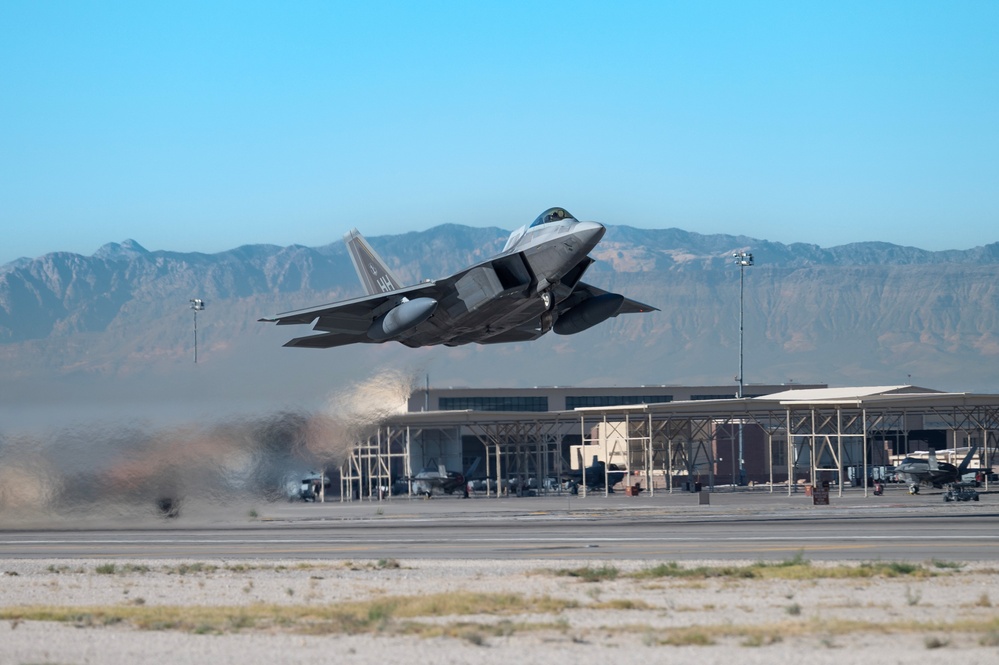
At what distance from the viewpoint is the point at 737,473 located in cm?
10856

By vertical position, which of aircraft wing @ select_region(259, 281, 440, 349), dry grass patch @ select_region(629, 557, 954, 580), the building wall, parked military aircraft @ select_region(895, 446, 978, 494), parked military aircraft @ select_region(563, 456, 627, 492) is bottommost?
parked military aircraft @ select_region(563, 456, 627, 492)

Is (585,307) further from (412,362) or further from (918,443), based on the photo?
(918,443)

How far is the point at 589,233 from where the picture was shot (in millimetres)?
34750

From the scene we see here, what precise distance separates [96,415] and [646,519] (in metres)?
21.5

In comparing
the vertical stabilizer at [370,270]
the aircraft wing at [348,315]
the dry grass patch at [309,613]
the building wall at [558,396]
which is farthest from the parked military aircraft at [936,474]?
the dry grass patch at [309,613]

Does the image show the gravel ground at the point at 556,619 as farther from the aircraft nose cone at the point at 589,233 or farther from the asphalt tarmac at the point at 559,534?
the aircraft nose cone at the point at 589,233

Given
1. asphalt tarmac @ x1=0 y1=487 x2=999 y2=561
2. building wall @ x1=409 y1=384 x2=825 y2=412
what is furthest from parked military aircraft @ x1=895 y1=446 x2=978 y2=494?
building wall @ x1=409 y1=384 x2=825 y2=412

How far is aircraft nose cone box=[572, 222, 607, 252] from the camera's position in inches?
1361

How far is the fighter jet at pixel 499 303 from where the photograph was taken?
36.1 m

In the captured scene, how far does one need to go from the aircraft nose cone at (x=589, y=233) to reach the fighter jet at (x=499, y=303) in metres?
0.03

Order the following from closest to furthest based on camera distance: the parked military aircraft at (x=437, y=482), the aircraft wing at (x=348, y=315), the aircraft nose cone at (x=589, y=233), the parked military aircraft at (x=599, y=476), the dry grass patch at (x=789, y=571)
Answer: the dry grass patch at (x=789, y=571)
the aircraft nose cone at (x=589, y=233)
the aircraft wing at (x=348, y=315)
the parked military aircraft at (x=437, y=482)
the parked military aircraft at (x=599, y=476)

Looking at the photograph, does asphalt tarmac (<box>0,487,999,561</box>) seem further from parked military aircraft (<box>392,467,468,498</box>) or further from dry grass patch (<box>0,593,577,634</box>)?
parked military aircraft (<box>392,467,468,498</box>)

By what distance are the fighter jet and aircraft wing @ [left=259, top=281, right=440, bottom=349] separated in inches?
1.4

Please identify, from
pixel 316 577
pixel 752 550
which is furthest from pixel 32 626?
pixel 752 550
